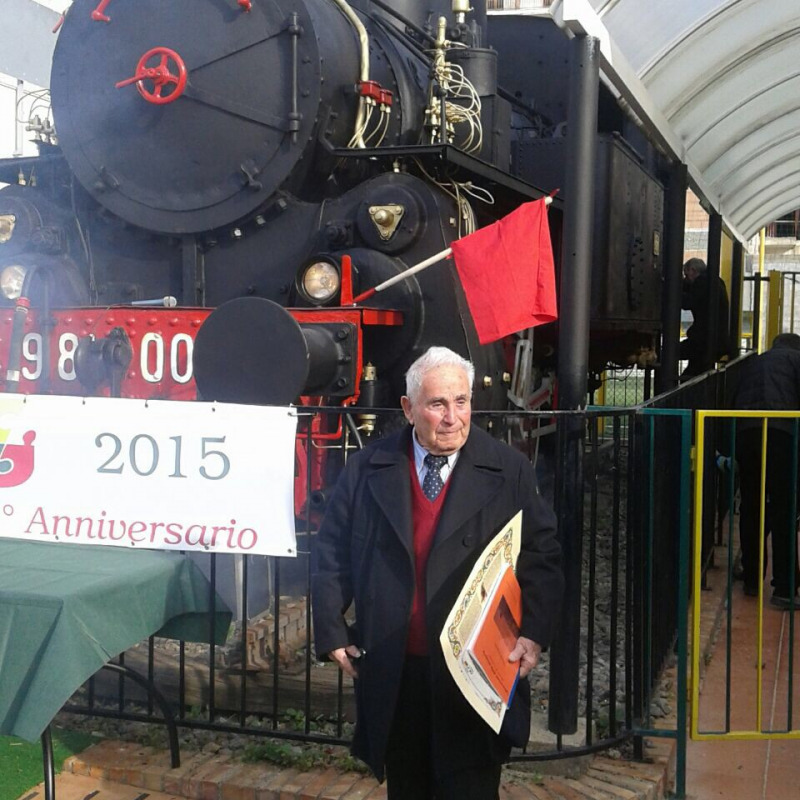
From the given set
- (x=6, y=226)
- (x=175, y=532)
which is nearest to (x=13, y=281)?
(x=6, y=226)

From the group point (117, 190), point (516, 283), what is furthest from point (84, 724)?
point (117, 190)

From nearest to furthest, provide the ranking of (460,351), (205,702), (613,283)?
(205,702)
(460,351)
(613,283)

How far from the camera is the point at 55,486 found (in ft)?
11.6

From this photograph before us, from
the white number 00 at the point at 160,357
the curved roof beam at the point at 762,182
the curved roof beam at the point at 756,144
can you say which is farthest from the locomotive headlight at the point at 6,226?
the curved roof beam at the point at 762,182

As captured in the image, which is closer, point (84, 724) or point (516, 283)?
point (84, 724)

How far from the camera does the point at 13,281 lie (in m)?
5.98

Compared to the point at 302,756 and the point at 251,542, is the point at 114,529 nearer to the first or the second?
the point at 251,542

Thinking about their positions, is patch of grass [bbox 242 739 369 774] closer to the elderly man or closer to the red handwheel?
the elderly man

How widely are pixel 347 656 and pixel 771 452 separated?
13.2ft

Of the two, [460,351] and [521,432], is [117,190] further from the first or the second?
[521,432]

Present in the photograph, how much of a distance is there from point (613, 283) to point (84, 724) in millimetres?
4185

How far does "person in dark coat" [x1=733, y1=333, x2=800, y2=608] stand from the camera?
19.7 feet

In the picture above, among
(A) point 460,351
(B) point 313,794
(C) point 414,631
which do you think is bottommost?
(B) point 313,794

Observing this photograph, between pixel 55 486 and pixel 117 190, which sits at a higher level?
pixel 117 190
